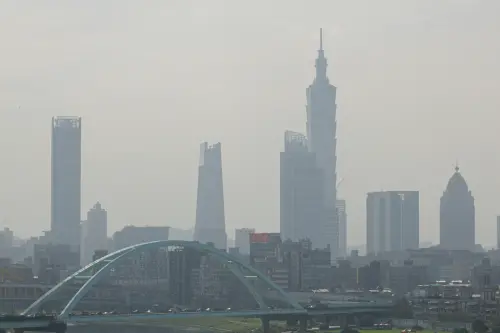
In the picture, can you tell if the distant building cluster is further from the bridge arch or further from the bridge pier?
the bridge pier

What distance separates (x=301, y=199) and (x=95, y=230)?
25.6 m

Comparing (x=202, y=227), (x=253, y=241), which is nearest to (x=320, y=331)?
(x=253, y=241)

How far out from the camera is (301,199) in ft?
593

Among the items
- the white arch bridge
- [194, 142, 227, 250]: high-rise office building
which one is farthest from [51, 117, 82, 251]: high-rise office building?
the white arch bridge

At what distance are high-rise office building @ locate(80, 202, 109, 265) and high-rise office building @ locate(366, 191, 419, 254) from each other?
110 ft

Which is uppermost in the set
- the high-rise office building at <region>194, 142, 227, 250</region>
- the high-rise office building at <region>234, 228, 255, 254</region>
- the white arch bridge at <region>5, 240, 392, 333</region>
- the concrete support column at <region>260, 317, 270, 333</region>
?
the high-rise office building at <region>194, 142, 227, 250</region>

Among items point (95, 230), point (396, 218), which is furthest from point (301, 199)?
point (95, 230)

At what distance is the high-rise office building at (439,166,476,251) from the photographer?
18838 centimetres

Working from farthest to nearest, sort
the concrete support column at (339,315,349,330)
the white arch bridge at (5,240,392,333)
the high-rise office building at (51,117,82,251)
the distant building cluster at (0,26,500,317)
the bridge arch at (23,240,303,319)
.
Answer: the high-rise office building at (51,117,82,251) < the distant building cluster at (0,26,500,317) < the concrete support column at (339,315,349,330) < the bridge arch at (23,240,303,319) < the white arch bridge at (5,240,392,333)

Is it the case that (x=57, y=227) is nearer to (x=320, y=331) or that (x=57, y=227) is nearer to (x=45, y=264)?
(x=45, y=264)

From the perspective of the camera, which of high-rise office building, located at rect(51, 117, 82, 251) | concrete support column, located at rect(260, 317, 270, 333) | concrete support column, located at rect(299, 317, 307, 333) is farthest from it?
high-rise office building, located at rect(51, 117, 82, 251)

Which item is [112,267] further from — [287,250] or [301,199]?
[301,199]

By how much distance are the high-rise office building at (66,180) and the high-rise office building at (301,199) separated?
23871 millimetres

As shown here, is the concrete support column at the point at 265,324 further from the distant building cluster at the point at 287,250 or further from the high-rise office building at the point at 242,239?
the high-rise office building at the point at 242,239
